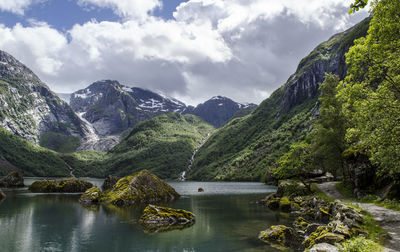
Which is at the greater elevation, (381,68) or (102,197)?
(381,68)

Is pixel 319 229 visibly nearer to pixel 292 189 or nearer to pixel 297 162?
pixel 297 162

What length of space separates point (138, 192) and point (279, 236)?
4542 cm

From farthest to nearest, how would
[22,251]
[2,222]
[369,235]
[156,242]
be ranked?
[2,222], [156,242], [22,251], [369,235]

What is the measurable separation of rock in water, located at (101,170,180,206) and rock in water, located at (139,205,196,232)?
75.9ft

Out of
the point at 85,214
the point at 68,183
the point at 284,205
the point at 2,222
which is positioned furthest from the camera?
the point at 68,183

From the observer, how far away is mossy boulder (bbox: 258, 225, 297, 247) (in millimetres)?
27547

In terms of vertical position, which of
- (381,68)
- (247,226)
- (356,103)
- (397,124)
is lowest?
(247,226)

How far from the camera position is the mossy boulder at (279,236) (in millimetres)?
27547

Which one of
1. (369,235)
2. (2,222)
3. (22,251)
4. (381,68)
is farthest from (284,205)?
(2,222)

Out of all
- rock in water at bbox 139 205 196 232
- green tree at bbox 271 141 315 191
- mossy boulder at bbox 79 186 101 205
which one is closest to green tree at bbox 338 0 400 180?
rock in water at bbox 139 205 196 232

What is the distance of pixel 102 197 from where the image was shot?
225 ft

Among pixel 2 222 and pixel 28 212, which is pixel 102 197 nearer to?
pixel 28 212

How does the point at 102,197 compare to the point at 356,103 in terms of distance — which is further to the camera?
the point at 102,197

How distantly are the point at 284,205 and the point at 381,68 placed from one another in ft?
114
